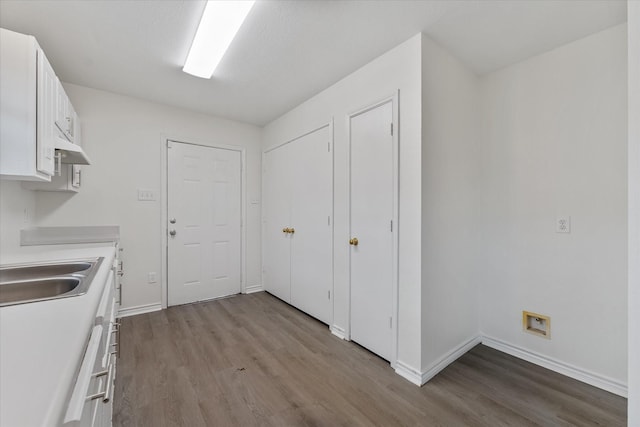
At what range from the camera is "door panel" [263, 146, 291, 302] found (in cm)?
347

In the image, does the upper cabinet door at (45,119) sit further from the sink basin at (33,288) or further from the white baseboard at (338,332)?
the white baseboard at (338,332)

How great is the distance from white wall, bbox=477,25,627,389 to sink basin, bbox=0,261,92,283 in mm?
2996

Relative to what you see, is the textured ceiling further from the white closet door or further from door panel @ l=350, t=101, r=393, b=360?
the white closet door

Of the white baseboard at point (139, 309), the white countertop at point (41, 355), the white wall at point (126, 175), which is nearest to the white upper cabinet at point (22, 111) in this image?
the white countertop at point (41, 355)

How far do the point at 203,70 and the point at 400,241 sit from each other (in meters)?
2.20

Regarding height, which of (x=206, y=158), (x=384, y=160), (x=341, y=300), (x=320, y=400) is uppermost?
(x=206, y=158)

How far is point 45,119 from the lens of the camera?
1.73 metres

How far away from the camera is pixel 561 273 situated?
6.83 feet

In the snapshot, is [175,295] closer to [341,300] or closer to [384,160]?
[341,300]

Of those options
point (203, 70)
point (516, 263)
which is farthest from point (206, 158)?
point (516, 263)

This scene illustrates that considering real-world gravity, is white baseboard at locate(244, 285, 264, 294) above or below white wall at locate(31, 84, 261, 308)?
below

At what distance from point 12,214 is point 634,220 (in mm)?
3631

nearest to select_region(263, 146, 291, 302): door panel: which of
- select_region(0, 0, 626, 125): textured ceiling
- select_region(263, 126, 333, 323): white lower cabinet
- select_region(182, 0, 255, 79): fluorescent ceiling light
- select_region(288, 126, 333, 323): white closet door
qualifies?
select_region(263, 126, 333, 323): white lower cabinet

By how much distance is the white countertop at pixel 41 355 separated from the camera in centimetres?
45
